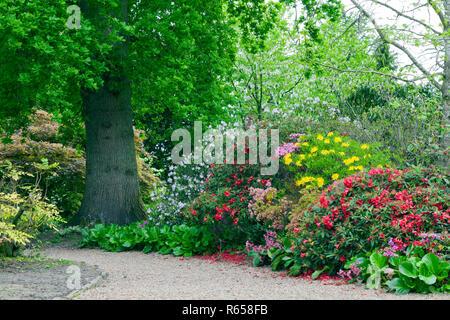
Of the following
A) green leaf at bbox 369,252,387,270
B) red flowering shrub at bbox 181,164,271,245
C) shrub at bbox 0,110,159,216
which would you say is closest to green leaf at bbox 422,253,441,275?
green leaf at bbox 369,252,387,270

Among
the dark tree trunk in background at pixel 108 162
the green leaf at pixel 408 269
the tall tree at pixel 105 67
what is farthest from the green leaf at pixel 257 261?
the dark tree trunk in background at pixel 108 162

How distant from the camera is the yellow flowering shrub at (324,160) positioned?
7195 millimetres

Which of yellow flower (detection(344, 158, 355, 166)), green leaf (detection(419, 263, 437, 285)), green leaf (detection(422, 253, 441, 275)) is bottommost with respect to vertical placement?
green leaf (detection(419, 263, 437, 285))

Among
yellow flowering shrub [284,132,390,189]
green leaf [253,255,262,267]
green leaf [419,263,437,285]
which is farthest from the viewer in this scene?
yellow flowering shrub [284,132,390,189]

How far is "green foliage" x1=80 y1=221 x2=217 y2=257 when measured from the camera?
26.6ft

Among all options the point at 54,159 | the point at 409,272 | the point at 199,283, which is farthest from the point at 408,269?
the point at 54,159

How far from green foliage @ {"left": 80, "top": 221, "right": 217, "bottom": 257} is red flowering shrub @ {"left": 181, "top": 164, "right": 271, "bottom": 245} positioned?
0.24 m

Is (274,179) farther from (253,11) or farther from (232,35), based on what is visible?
(253,11)

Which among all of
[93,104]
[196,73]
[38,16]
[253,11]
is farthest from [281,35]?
[38,16]

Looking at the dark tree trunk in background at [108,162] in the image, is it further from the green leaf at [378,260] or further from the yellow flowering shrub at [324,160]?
the green leaf at [378,260]

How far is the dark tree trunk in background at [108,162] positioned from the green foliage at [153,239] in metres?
0.82

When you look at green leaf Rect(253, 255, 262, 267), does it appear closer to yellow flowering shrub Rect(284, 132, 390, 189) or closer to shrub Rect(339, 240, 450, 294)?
yellow flowering shrub Rect(284, 132, 390, 189)

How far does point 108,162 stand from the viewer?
1034 centimetres
